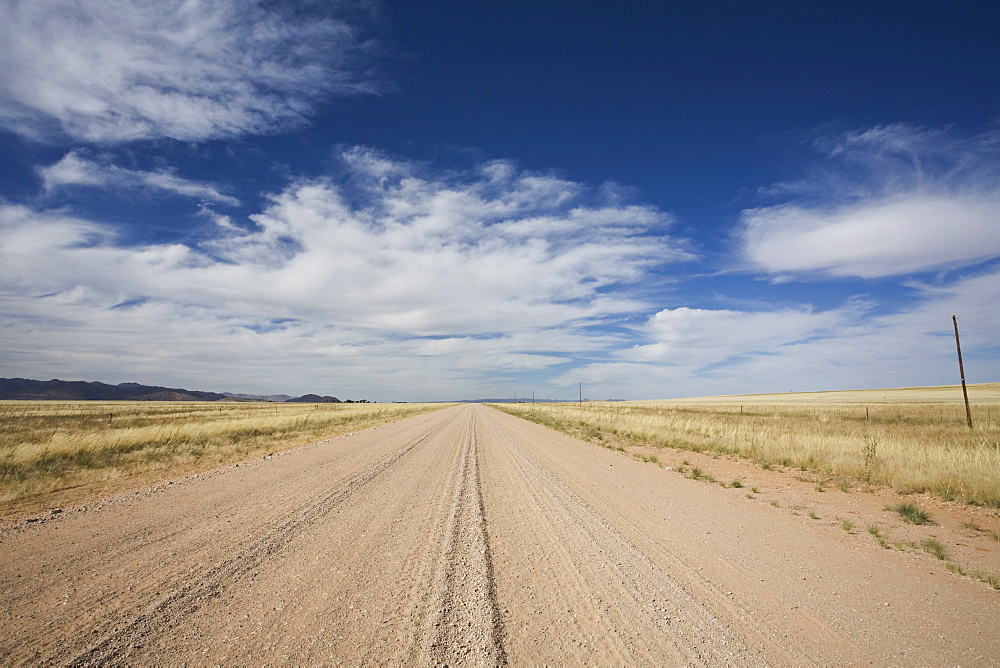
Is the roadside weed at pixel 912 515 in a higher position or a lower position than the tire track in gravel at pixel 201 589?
higher

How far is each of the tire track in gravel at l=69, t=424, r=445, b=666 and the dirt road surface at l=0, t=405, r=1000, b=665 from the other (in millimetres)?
22

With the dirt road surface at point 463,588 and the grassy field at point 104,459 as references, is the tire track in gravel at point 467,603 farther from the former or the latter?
the grassy field at point 104,459

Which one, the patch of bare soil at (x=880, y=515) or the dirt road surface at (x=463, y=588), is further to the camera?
the patch of bare soil at (x=880, y=515)

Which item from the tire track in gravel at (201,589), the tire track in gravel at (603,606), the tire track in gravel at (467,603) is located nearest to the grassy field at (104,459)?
the tire track in gravel at (201,589)

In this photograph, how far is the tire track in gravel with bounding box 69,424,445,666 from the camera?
3125 mm

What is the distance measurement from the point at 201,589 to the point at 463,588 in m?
2.55

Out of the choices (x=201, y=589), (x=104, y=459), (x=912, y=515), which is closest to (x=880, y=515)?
(x=912, y=515)

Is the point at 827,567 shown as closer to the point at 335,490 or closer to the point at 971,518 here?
the point at 971,518

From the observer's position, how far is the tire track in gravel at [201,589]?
312 centimetres

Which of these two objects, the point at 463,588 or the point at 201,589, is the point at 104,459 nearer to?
the point at 201,589

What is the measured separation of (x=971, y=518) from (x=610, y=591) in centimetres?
775

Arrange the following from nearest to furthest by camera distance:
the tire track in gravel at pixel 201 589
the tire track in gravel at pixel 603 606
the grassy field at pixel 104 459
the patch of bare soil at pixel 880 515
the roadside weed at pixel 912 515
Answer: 1. the tire track in gravel at pixel 201 589
2. the tire track in gravel at pixel 603 606
3. the patch of bare soil at pixel 880 515
4. the roadside weed at pixel 912 515
5. the grassy field at pixel 104 459

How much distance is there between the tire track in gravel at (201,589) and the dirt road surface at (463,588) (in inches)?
0.9

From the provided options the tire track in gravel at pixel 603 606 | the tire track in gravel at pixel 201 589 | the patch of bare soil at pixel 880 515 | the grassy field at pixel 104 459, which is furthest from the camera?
the grassy field at pixel 104 459
